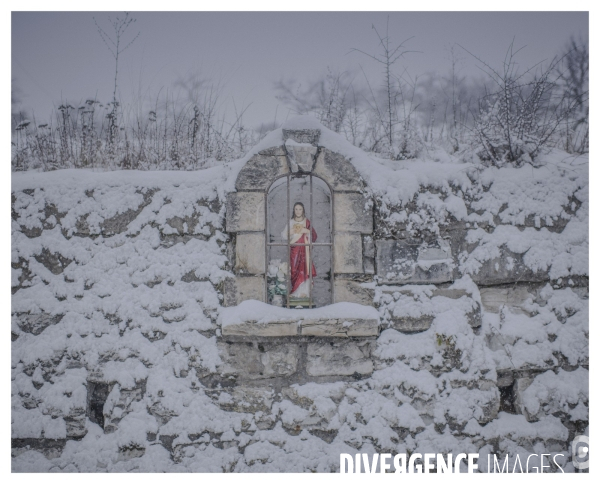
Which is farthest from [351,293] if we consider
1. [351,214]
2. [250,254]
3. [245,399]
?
[245,399]

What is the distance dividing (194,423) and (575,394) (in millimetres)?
2840

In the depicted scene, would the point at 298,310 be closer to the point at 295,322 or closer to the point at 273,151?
the point at 295,322

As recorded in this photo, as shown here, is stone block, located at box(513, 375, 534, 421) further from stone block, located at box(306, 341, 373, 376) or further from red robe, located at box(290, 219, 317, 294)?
red robe, located at box(290, 219, 317, 294)

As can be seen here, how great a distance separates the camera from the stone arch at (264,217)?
9.77 feet

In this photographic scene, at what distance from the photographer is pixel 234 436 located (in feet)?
9.23

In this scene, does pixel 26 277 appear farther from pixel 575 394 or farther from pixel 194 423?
pixel 575 394

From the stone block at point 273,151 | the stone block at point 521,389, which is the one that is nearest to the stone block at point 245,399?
the stone block at point 273,151

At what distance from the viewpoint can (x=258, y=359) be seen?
9.59 feet

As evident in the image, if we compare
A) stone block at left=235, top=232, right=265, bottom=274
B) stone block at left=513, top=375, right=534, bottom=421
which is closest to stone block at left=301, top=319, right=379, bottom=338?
stone block at left=235, top=232, right=265, bottom=274

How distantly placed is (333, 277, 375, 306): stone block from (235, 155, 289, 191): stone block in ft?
3.02

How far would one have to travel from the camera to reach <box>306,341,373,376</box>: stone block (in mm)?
2932

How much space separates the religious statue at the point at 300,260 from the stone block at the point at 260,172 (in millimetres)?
315

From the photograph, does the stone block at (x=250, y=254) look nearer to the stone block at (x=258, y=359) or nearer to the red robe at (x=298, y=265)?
the red robe at (x=298, y=265)
